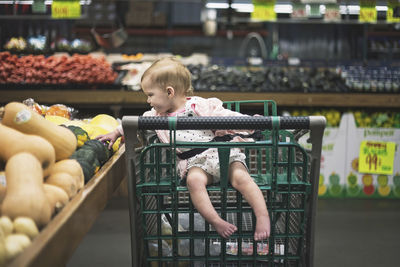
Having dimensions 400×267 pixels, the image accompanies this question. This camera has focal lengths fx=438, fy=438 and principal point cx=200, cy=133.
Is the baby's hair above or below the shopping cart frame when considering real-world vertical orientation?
above

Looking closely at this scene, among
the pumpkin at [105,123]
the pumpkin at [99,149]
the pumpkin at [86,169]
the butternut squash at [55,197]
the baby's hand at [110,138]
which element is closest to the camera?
the butternut squash at [55,197]

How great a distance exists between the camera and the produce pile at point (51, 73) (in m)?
3.71

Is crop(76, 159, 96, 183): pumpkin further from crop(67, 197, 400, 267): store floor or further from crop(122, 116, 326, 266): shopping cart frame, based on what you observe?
crop(67, 197, 400, 267): store floor

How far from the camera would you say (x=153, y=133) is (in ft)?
5.09

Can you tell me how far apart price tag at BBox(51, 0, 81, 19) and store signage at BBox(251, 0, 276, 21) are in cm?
175

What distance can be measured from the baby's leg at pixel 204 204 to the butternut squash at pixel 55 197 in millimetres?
363

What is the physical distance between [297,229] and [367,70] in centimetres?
303

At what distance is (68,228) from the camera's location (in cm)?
95

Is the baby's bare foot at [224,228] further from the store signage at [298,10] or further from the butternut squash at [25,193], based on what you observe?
the store signage at [298,10]

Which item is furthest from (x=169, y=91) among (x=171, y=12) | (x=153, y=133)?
(x=171, y=12)

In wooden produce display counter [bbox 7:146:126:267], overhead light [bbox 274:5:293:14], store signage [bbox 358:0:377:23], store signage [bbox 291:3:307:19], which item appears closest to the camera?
wooden produce display counter [bbox 7:146:126:267]

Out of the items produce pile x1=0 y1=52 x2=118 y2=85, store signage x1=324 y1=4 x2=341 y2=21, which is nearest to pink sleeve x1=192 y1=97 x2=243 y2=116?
produce pile x1=0 y1=52 x2=118 y2=85

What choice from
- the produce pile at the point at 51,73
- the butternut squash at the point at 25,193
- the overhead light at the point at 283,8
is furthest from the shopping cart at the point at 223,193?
the overhead light at the point at 283,8

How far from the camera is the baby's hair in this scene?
154 cm
